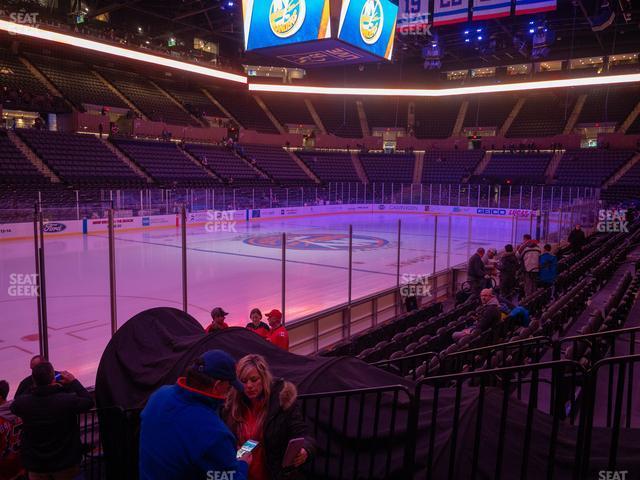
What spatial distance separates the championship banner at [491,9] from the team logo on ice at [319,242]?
888cm

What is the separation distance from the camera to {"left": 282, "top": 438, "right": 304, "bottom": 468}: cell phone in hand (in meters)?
2.43

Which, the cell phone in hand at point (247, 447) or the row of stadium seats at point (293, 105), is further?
the row of stadium seats at point (293, 105)

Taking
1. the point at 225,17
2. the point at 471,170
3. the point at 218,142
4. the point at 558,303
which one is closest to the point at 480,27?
the point at 471,170

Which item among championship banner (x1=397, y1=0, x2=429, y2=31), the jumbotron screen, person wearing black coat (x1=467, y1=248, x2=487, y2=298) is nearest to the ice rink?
person wearing black coat (x1=467, y1=248, x2=487, y2=298)

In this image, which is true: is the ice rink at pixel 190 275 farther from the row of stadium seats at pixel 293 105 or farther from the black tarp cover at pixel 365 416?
the row of stadium seats at pixel 293 105

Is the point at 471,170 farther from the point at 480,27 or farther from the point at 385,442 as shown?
the point at 385,442

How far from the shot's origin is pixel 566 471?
8.30 feet

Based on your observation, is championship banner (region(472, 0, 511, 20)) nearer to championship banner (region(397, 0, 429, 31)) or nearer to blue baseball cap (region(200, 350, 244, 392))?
championship banner (region(397, 0, 429, 31))

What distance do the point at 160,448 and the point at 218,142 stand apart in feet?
123

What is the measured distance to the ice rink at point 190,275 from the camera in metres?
8.46

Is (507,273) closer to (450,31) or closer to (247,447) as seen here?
(247,447)

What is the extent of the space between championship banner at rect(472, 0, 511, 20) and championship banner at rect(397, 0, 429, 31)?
1.62 m

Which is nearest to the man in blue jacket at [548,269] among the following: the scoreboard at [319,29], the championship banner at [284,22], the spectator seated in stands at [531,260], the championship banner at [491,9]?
the spectator seated in stands at [531,260]

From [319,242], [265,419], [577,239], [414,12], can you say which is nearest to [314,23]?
[414,12]
